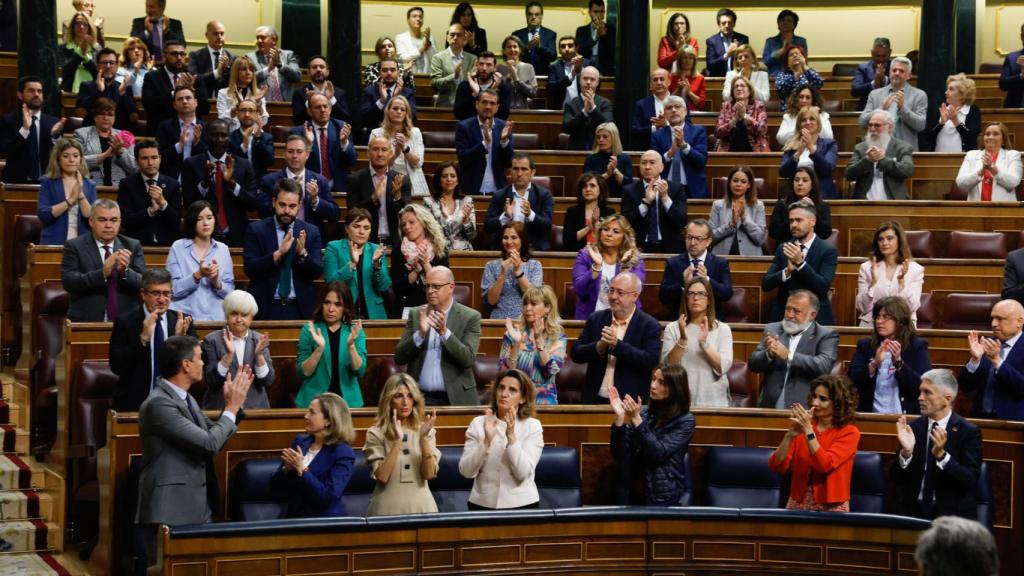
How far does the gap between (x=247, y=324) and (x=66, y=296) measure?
4.39 ft

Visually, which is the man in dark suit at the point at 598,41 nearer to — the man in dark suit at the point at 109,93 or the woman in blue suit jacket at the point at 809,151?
the woman in blue suit jacket at the point at 809,151

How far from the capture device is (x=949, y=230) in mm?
8547

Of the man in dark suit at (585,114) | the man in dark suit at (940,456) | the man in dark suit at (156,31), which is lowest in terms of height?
the man in dark suit at (940,456)

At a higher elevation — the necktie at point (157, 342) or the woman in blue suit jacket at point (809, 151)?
the woman in blue suit jacket at point (809, 151)

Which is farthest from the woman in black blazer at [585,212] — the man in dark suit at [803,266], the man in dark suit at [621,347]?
the man in dark suit at [621,347]

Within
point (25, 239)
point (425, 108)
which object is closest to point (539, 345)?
point (25, 239)

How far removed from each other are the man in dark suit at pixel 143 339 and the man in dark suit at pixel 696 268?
2.43 metres

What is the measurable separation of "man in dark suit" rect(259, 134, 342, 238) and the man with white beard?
10.3 ft

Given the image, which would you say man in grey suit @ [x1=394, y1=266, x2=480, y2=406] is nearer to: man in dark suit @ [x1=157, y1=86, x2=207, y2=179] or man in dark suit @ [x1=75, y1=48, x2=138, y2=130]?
man in dark suit @ [x1=157, y1=86, x2=207, y2=179]

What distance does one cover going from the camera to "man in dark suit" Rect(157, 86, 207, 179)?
810cm

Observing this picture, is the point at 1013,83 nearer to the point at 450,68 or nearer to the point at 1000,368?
the point at 450,68

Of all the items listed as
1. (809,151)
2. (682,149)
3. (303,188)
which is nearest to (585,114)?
(682,149)

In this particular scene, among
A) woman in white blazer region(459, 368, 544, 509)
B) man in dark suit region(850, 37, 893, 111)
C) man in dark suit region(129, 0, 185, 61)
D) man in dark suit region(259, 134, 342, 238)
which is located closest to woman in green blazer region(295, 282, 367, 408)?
woman in white blazer region(459, 368, 544, 509)

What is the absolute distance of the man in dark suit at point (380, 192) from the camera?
7.75 metres
